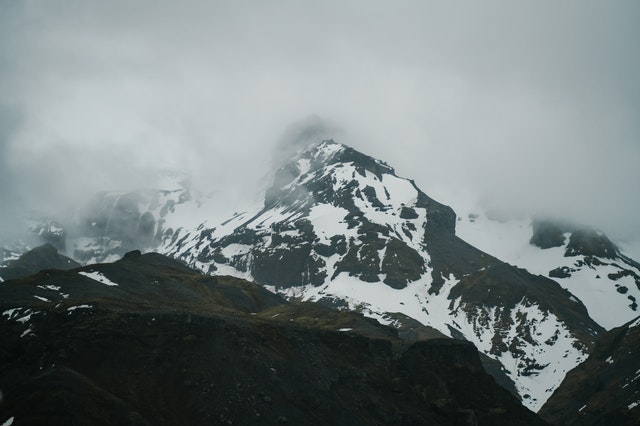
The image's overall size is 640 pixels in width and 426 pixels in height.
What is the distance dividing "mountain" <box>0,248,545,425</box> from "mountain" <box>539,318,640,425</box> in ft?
132

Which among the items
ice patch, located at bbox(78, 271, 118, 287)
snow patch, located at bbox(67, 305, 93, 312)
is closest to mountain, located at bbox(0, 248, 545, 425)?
snow patch, located at bbox(67, 305, 93, 312)

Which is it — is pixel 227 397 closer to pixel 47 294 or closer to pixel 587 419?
pixel 47 294

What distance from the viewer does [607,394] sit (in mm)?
163250

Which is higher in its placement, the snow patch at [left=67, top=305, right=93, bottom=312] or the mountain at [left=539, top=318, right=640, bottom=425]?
the snow patch at [left=67, top=305, right=93, bottom=312]

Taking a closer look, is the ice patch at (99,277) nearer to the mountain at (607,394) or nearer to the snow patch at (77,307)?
the snow patch at (77,307)

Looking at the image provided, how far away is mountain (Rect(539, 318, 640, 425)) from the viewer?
142m

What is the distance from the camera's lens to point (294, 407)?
86562 millimetres

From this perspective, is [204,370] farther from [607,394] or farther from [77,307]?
[607,394]

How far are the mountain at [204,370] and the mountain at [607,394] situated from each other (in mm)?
40300

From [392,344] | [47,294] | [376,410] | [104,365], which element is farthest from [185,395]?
[392,344]

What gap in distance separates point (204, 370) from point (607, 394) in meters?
131

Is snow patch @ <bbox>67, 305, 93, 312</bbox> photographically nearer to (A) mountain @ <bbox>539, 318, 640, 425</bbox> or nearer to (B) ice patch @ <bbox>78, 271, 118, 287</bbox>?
(B) ice patch @ <bbox>78, 271, 118, 287</bbox>

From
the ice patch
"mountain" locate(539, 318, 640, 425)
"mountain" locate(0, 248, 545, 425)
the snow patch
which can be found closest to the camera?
"mountain" locate(0, 248, 545, 425)

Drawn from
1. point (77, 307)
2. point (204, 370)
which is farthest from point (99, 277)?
point (204, 370)
